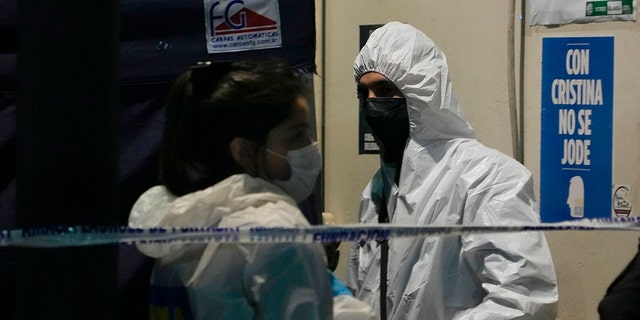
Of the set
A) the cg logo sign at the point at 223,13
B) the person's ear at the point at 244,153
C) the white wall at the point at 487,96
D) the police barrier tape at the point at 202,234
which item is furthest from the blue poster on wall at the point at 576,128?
the person's ear at the point at 244,153

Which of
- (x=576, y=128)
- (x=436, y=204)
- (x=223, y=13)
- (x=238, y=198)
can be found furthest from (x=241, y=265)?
(x=576, y=128)

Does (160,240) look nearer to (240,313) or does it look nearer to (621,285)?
(240,313)

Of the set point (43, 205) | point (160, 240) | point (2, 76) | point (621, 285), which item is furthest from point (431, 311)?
point (43, 205)

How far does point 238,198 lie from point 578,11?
271 cm

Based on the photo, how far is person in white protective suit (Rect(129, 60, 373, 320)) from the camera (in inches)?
62.0

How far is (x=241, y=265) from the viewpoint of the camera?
1601 millimetres

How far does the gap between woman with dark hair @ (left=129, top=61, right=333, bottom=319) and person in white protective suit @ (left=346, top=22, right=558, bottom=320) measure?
118cm

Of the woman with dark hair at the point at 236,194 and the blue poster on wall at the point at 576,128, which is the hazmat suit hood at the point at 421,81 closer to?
the blue poster on wall at the point at 576,128

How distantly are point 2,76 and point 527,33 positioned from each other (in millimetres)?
2257

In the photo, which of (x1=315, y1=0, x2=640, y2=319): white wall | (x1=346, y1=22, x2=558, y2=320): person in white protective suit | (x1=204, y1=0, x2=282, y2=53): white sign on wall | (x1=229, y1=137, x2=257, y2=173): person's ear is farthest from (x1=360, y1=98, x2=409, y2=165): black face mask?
(x1=229, y1=137, x2=257, y2=173): person's ear

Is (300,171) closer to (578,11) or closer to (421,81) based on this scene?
(421,81)

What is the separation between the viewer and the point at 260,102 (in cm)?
171

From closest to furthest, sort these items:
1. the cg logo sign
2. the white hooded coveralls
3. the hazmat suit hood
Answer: the white hooded coveralls, the cg logo sign, the hazmat suit hood

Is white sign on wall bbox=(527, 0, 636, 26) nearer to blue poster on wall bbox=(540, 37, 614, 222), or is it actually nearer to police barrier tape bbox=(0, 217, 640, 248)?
blue poster on wall bbox=(540, 37, 614, 222)
